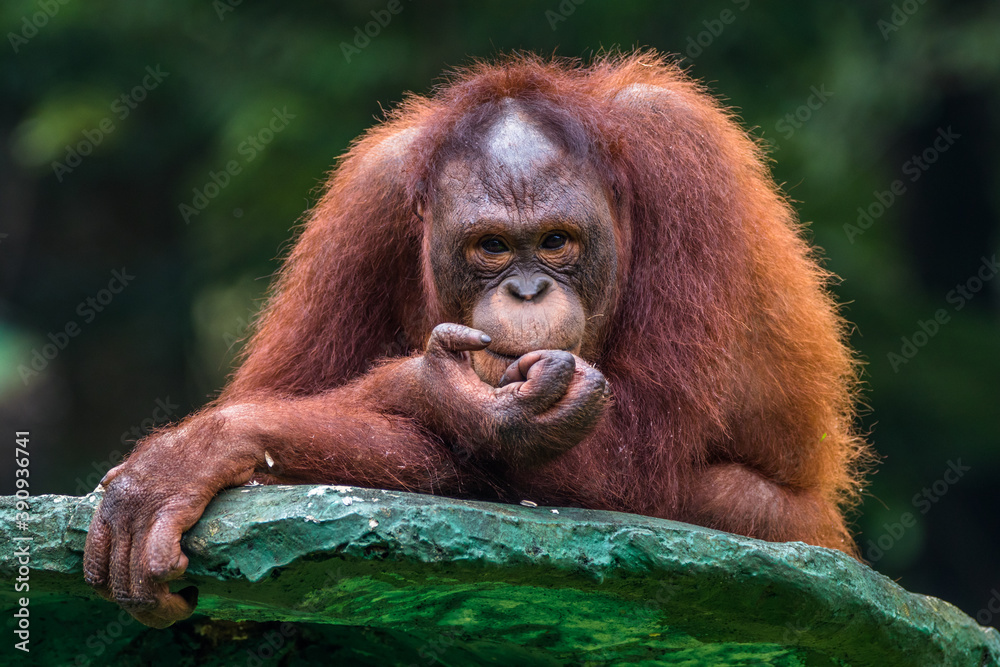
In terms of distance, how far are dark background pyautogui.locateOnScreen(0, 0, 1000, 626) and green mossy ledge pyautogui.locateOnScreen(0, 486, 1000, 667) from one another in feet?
11.7

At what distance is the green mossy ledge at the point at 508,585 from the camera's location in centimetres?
228

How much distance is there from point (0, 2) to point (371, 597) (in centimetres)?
599

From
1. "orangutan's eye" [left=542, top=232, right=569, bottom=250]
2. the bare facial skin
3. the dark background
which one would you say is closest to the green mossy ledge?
the bare facial skin

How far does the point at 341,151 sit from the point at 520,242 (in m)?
4.08

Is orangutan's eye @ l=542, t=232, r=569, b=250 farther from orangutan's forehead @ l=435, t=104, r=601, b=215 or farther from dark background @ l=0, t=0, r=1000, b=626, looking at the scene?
dark background @ l=0, t=0, r=1000, b=626

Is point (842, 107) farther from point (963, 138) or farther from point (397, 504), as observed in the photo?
point (397, 504)

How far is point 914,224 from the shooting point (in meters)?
8.27

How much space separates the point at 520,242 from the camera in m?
3.02

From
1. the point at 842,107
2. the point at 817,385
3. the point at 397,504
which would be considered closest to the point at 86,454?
the point at 842,107

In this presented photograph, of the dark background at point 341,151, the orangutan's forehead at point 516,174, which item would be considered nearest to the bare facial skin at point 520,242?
the orangutan's forehead at point 516,174

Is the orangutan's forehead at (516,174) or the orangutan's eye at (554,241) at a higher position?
the orangutan's forehead at (516,174)

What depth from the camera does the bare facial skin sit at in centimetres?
294

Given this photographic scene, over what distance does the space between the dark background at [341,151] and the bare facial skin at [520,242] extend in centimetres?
330

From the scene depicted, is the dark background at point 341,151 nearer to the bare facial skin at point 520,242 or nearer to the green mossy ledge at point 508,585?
the bare facial skin at point 520,242
